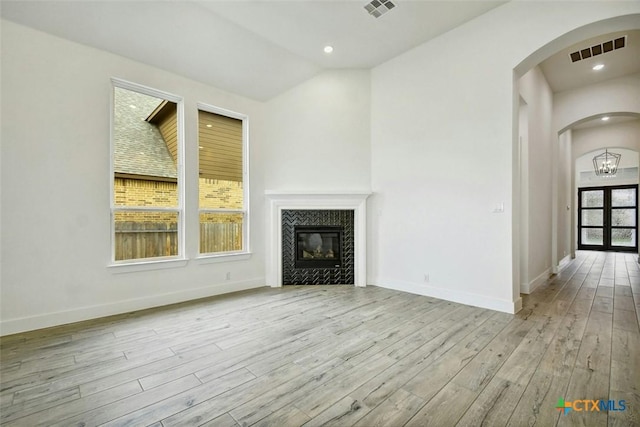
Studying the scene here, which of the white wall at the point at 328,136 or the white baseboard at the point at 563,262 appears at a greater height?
the white wall at the point at 328,136

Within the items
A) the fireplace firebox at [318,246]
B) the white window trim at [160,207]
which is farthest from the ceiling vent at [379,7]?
the fireplace firebox at [318,246]

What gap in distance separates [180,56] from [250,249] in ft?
9.58

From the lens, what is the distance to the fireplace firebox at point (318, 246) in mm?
4848

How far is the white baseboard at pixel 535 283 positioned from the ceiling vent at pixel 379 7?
Result: 4.36 m

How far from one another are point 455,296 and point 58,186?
195 inches

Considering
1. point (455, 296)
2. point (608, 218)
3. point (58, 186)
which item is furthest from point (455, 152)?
point (608, 218)

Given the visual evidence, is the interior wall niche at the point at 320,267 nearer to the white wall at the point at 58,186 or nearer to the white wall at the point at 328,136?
the white wall at the point at 328,136

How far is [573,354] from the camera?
2.38 meters

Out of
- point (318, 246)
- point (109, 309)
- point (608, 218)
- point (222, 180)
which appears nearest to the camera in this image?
point (109, 309)

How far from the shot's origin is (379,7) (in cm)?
338

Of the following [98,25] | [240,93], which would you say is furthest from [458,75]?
[98,25]

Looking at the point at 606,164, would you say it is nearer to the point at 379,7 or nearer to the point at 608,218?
the point at 608,218

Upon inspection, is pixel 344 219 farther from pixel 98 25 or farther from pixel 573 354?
pixel 98 25

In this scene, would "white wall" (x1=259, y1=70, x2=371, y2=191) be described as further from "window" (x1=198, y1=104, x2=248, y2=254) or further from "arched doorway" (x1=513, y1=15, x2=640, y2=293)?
"arched doorway" (x1=513, y1=15, x2=640, y2=293)
